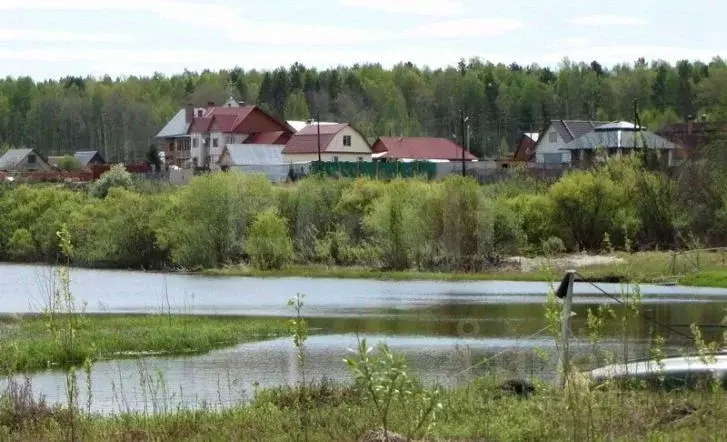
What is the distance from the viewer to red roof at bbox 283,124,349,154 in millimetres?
119375

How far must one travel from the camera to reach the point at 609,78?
643 feet

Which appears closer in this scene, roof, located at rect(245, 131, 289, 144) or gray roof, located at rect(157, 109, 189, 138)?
roof, located at rect(245, 131, 289, 144)

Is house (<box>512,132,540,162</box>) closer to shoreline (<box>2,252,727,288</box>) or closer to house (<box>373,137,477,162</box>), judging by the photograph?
house (<box>373,137,477,162</box>)

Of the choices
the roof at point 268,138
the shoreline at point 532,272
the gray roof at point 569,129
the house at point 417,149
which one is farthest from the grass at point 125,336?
the roof at point 268,138

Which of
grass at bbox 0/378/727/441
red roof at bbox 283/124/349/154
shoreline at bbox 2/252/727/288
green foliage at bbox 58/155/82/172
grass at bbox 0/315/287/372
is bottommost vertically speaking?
shoreline at bbox 2/252/727/288

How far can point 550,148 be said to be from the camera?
122 meters

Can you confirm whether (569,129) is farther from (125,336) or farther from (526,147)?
(125,336)

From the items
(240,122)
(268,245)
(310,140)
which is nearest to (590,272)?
(268,245)

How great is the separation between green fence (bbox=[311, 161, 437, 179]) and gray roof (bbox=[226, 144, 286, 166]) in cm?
2715

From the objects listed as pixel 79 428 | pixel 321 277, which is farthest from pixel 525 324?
pixel 321 277

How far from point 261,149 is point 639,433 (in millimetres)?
111651

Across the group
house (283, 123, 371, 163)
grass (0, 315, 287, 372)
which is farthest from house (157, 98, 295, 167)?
grass (0, 315, 287, 372)

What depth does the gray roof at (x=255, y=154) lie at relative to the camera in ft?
398

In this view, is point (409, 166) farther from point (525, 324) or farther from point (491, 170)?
point (525, 324)
